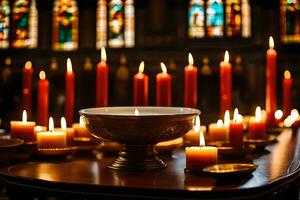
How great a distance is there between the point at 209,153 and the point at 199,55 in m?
7.63

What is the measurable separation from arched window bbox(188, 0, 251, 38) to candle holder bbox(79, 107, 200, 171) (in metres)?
7.82

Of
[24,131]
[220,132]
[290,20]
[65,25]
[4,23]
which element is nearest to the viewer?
[24,131]

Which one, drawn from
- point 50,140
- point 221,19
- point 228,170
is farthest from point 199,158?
point 221,19

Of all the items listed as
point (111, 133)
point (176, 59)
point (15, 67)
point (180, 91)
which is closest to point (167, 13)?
point (176, 59)

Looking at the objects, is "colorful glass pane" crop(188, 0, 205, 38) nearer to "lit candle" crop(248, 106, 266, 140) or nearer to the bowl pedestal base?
"lit candle" crop(248, 106, 266, 140)

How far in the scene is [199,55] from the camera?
365 inches

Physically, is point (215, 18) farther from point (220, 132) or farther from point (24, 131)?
point (24, 131)

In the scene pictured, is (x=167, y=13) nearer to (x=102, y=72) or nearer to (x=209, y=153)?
(x=102, y=72)

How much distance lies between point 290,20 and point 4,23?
629 cm

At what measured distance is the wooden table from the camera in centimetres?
149

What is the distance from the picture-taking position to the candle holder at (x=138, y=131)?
70.7 inches

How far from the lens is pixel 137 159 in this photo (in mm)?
1912

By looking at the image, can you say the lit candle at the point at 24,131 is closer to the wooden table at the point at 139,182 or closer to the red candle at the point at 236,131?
the wooden table at the point at 139,182

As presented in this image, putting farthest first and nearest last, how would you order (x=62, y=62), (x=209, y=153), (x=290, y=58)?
1. (x=62, y=62)
2. (x=290, y=58)
3. (x=209, y=153)
